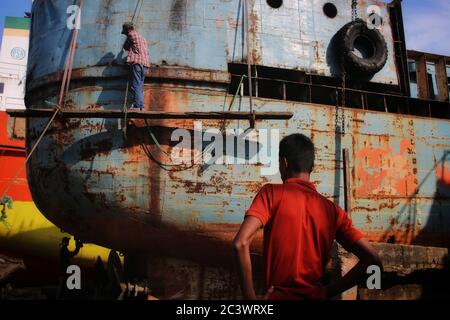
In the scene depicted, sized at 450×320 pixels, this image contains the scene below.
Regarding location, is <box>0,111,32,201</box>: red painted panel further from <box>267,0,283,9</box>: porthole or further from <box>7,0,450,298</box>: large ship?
<box>267,0,283,9</box>: porthole

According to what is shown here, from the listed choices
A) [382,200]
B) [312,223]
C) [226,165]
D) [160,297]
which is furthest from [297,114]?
[312,223]

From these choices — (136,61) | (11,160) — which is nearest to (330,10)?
(136,61)

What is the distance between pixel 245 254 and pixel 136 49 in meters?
4.97

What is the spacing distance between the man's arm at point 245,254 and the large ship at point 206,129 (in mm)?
3908

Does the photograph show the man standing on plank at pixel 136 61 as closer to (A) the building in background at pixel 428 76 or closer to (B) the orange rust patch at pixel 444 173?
(B) the orange rust patch at pixel 444 173

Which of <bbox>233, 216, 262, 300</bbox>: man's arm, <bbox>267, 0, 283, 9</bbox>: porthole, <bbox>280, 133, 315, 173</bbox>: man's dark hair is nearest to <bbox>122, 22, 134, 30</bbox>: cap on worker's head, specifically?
<bbox>267, 0, 283, 9</bbox>: porthole

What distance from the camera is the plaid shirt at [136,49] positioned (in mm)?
6152

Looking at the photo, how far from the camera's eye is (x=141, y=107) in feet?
20.1

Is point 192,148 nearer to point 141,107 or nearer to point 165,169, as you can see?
point 165,169

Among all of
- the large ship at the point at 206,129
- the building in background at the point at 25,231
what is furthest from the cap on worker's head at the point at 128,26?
the building in background at the point at 25,231

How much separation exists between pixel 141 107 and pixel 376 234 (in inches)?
179

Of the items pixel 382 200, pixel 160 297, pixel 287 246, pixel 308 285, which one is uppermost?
pixel 382 200

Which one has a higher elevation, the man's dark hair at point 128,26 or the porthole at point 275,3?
the porthole at point 275,3

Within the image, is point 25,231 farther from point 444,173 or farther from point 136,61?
point 444,173
